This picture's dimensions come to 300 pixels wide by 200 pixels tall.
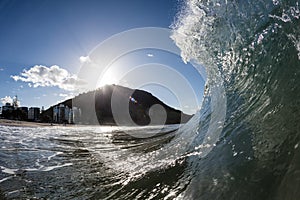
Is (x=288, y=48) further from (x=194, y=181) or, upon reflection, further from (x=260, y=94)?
(x=194, y=181)

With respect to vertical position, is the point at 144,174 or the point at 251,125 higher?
the point at 251,125

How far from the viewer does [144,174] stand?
520 cm

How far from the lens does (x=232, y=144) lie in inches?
166

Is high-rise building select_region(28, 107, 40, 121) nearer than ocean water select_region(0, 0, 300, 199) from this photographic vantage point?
No

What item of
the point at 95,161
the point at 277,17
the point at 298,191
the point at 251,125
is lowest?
the point at 95,161

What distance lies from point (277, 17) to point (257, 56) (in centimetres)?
86

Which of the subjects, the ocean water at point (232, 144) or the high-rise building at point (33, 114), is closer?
the ocean water at point (232, 144)

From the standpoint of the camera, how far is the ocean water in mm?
3252

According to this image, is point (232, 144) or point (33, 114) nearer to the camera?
point (232, 144)

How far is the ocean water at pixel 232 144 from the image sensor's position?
10.7 ft

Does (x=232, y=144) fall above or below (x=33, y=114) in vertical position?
below

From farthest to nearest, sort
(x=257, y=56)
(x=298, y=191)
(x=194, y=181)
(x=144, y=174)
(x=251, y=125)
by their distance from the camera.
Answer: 1. (x=257, y=56)
2. (x=144, y=174)
3. (x=251, y=125)
4. (x=194, y=181)
5. (x=298, y=191)

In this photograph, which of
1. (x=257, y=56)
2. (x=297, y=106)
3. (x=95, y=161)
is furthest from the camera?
(x=95, y=161)

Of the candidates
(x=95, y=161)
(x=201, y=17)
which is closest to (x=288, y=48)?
(x=201, y=17)
